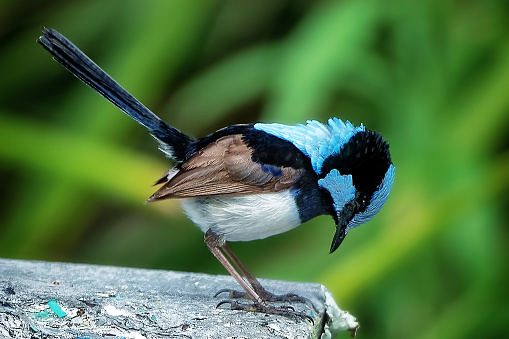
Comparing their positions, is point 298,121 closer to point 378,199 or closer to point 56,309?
point 378,199

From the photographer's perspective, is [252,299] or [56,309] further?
[252,299]

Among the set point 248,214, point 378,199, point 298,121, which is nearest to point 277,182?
point 248,214

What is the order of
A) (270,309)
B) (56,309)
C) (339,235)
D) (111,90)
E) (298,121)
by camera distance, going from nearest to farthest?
(56,309) < (270,309) < (339,235) < (111,90) < (298,121)

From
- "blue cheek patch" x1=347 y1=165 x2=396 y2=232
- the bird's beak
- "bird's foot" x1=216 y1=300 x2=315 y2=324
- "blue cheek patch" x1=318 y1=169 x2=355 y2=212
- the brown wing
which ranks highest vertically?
the brown wing

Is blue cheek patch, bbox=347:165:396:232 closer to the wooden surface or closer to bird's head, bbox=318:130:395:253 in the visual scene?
bird's head, bbox=318:130:395:253

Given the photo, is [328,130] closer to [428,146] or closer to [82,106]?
[428,146]

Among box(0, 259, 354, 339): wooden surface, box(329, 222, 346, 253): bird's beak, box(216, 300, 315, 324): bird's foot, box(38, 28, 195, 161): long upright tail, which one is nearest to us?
box(0, 259, 354, 339): wooden surface

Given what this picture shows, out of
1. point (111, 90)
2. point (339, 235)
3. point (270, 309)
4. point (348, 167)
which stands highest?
point (111, 90)

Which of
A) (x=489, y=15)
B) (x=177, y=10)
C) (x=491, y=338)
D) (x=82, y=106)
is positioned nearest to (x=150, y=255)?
(x=82, y=106)

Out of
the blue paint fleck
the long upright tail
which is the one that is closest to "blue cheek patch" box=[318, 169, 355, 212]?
the long upright tail
